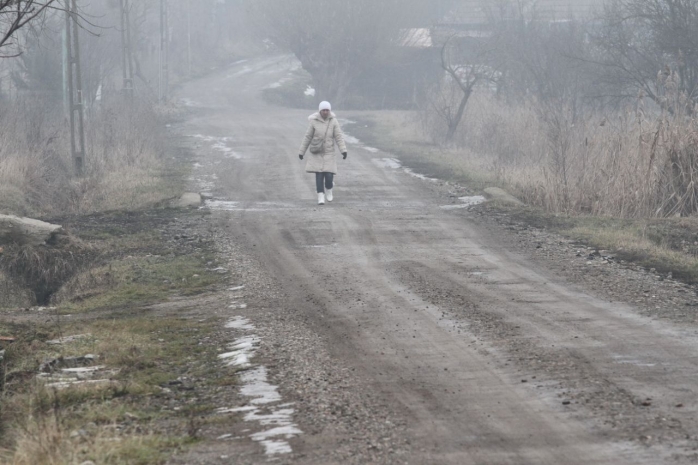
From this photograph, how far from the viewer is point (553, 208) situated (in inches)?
631

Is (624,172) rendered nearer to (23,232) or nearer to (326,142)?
(326,142)

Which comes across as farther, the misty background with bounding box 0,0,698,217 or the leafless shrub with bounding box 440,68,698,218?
the misty background with bounding box 0,0,698,217

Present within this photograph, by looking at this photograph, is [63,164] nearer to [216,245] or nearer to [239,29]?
[216,245]

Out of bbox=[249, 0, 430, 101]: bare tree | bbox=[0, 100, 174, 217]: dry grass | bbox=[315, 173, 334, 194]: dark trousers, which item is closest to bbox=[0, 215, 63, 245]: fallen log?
bbox=[0, 100, 174, 217]: dry grass

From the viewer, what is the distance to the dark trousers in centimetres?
1708

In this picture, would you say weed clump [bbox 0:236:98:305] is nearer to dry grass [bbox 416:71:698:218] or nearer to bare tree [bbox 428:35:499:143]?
dry grass [bbox 416:71:698:218]

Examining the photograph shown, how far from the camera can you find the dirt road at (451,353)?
201 inches

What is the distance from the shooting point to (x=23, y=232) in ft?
39.9

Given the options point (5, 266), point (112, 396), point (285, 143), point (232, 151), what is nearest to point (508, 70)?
point (285, 143)

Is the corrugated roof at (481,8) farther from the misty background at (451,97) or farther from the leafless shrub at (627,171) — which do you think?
the leafless shrub at (627,171)

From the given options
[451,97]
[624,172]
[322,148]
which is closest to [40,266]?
[322,148]

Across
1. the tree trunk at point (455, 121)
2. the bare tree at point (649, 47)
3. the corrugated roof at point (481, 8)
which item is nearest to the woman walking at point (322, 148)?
the bare tree at point (649, 47)

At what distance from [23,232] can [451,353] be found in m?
7.20

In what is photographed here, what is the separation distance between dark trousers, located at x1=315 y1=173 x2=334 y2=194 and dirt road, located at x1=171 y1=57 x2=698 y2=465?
1869 mm
